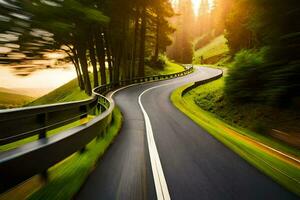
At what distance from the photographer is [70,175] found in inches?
225

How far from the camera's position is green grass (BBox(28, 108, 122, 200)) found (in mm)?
4684

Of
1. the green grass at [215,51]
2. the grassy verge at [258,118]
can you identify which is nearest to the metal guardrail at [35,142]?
the grassy verge at [258,118]

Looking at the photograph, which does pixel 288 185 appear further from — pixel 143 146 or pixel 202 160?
pixel 143 146

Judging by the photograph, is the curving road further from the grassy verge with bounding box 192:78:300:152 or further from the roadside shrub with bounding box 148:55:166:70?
the roadside shrub with bounding box 148:55:166:70

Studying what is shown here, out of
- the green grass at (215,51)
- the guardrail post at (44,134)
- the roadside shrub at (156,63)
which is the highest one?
the green grass at (215,51)

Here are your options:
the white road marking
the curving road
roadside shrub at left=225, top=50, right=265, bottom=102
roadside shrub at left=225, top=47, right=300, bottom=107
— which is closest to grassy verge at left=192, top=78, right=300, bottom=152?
roadside shrub at left=225, top=47, right=300, bottom=107

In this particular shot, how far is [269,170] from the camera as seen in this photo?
6844mm

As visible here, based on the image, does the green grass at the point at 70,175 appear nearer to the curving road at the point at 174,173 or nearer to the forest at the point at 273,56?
the curving road at the point at 174,173

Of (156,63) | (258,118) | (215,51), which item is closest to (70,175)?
(258,118)

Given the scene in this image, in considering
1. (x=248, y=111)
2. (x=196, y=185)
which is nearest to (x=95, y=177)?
(x=196, y=185)

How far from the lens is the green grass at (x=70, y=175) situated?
468 centimetres

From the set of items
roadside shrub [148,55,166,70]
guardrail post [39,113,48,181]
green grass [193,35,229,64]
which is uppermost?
green grass [193,35,229,64]

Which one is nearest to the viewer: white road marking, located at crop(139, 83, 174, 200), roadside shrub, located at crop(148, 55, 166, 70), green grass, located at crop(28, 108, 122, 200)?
green grass, located at crop(28, 108, 122, 200)

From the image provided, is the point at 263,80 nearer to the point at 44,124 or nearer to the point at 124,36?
the point at 44,124
